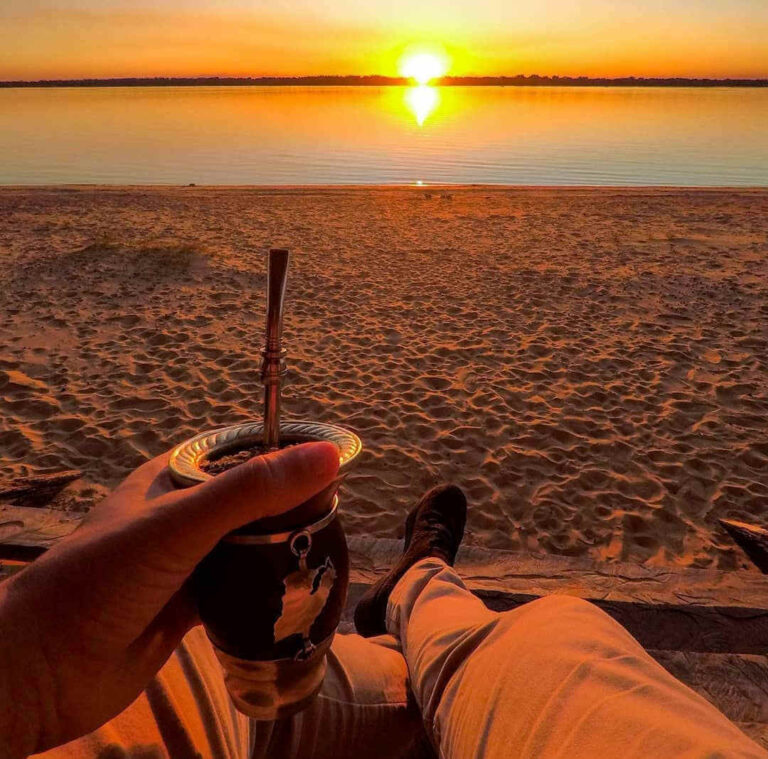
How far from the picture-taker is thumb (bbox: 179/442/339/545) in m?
0.80

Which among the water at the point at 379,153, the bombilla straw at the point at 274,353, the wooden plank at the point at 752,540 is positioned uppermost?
the water at the point at 379,153

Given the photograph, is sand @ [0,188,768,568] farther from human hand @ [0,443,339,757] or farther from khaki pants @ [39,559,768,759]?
human hand @ [0,443,339,757]

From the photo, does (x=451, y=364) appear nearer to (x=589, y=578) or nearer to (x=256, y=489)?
(x=589, y=578)

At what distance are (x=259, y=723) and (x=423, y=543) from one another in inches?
49.0

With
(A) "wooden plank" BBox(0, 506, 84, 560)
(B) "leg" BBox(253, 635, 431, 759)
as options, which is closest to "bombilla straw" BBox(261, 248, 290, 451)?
(B) "leg" BBox(253, 635, 431, 759)

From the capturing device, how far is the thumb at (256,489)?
80cm

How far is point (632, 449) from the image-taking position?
3.96 meters

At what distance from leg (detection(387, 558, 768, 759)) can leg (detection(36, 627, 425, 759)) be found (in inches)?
3.7

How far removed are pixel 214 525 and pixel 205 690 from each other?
1.70 feet

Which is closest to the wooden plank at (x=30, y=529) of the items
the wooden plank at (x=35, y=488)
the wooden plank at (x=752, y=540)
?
the wooden plank at (x=35, y=488)

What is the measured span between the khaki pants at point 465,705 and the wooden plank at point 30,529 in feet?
5.21

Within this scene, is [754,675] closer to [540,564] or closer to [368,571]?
[540,564]

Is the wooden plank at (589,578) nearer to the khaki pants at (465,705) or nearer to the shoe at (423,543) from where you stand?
the shoe at (423,543)

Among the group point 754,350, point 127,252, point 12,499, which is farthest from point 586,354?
point 127,252
